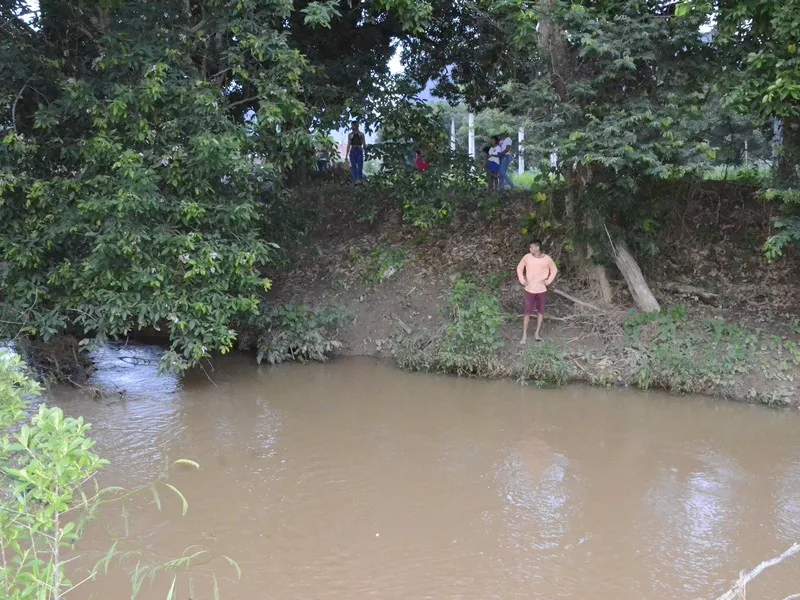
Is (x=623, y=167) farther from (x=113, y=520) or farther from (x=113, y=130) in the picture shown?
(x=113, y=520)

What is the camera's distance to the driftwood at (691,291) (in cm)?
1088

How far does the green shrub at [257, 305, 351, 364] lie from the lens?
36.6 feet

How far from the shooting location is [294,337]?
36.8ft

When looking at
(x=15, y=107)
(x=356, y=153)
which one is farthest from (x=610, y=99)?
(x=15, y=107)

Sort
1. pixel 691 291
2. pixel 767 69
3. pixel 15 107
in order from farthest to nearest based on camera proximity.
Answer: pixel 691 291, pixel 15 107, pixel 767 69

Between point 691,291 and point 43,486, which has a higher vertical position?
point 691,291

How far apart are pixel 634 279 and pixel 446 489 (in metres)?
5.41

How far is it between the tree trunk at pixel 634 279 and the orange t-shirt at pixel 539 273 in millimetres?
1099

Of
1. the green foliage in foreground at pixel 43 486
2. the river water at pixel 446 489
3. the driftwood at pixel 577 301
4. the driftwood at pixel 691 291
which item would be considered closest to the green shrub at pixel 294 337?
the river water at pixel 446 489

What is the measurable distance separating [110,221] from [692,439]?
7225mm

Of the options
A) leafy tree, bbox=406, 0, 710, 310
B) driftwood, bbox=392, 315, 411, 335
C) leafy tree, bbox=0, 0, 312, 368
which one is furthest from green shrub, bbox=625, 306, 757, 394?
leafy tree, bbox=0, 0, 312, 368

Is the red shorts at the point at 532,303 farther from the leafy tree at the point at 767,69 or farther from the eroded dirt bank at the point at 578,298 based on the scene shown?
the leafy tree at the point at 767,69

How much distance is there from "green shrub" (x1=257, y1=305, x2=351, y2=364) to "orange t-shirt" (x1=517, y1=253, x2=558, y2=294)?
3.15 meters

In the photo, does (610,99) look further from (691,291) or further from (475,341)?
(475,341)
